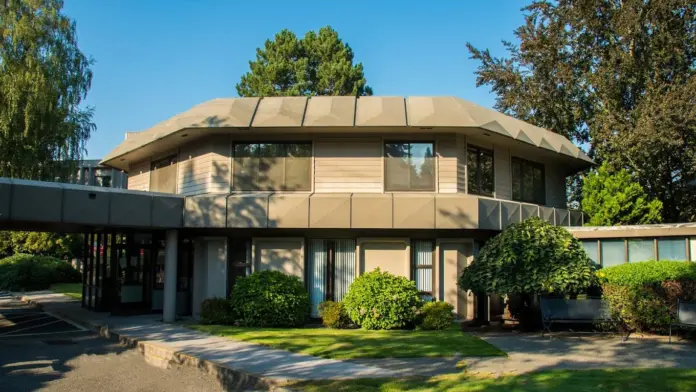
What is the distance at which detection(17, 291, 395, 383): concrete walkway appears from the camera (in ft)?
33.5

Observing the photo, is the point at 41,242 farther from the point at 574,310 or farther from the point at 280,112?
the point at 574,310

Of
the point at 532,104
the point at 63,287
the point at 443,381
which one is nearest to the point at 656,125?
the point at 532,104

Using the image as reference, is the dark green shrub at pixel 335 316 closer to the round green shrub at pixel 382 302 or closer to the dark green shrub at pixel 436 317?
the round green shrub at pixel 382 302

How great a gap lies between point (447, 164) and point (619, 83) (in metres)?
13.8

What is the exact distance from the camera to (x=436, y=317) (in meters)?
16.8

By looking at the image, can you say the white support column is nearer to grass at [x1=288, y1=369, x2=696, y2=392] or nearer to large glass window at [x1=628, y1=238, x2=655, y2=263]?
grass at [x1=288, y1=369, x2=696, y2=392]

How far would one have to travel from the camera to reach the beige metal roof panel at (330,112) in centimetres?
1800

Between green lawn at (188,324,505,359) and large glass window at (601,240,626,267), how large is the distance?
549 cm

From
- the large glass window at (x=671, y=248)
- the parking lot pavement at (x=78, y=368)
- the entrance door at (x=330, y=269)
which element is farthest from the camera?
the entrance door at (x=330, y=269)

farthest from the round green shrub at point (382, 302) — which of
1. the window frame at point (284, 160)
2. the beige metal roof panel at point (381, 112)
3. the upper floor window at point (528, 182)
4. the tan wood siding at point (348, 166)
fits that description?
the upper floor window at point (528, 182)

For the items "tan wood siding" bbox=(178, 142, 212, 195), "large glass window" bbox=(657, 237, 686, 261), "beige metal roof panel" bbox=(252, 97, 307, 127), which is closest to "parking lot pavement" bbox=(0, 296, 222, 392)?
"tan wood siding" bbox=(178, 142, 212, 195)

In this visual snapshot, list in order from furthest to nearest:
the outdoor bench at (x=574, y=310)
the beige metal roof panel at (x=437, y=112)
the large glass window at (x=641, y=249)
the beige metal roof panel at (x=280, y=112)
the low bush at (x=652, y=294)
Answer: the beige metal roof panel at (x=280, y=112), the beige metal roof panel at (x=437, y=112), the large glass window at (x=641, y=249), the outdoor bench at (x=574, y=310), the low bush at (x=652, y=294)

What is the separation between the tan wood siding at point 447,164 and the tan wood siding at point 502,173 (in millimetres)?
2145

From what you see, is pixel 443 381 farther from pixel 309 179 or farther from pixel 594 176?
pixel 594 176
